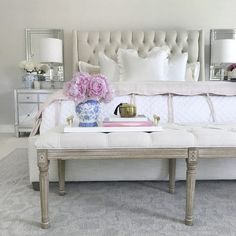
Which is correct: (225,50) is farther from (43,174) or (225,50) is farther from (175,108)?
(43,174)

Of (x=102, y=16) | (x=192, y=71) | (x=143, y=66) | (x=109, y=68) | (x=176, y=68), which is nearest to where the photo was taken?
(x=143, y=66)

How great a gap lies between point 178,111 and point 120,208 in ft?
3.18

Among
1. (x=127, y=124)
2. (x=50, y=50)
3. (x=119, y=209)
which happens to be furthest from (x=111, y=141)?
(x=50, y=50)

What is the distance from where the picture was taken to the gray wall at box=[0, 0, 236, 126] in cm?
499

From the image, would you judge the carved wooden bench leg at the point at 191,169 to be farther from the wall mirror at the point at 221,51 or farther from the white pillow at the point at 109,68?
the wall mirror at the point at 221,51

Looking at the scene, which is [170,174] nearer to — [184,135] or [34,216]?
[184,135]

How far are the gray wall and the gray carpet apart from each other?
3191 millimetres

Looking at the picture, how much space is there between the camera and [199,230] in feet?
5.43

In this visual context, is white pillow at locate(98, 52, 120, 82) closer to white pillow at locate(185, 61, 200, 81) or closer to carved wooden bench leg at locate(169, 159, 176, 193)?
white pillow at locate(185, 61, 200, 81)

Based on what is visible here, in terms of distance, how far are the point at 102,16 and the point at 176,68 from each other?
1688 mm

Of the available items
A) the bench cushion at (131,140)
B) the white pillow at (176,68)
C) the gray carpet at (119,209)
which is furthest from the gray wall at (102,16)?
the bench cushion at (131,140)

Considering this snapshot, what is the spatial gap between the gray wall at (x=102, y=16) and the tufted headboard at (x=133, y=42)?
237mm

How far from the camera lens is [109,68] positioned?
4414 mm

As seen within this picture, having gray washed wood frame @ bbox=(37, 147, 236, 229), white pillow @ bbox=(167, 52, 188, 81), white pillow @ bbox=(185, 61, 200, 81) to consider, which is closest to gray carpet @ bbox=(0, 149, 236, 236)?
gray washed wood frame @ bbox=(37, 147, 236, 229)
